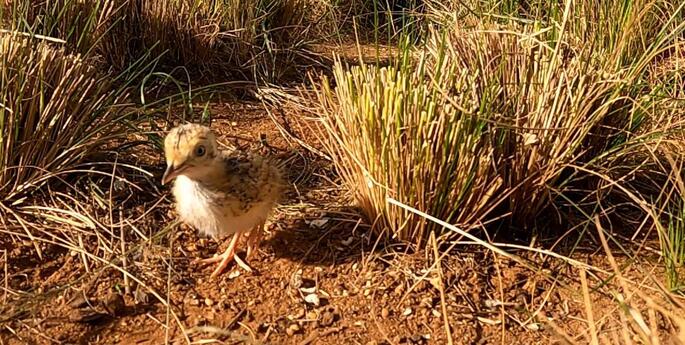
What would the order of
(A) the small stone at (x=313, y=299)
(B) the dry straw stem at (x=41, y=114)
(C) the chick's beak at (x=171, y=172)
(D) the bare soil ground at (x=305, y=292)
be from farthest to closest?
1. (B) the dry straw stem at (x=41, y=114)
2. (A) the small stone at (x=313, y=299)
3. (D) the bare soil ground at (x=305, y=292)
4. (C) the chick's beak at (x=171, y=172)

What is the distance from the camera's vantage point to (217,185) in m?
2.51

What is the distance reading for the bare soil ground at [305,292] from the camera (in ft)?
7.92

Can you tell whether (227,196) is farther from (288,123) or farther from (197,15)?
(197,15)

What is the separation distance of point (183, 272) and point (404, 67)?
1021 mm

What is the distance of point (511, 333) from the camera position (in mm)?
2449

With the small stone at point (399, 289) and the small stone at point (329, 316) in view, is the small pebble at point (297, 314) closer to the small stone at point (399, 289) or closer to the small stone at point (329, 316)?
the small stone at point (329, 316)

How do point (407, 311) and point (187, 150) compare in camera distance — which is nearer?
point (187, 150)

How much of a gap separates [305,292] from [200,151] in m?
0.60

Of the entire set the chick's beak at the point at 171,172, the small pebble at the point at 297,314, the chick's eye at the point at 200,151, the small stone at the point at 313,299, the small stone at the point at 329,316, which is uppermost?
the chick's eye at the point at 200,151

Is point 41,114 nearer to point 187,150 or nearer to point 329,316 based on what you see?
point 187,150

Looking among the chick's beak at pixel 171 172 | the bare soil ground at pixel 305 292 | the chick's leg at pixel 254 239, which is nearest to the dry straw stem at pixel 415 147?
the bare soil ground at pixel 305 292

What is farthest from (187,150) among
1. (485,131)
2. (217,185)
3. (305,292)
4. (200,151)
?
(485,131)

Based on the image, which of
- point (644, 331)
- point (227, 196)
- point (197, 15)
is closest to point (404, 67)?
point (227, 196)

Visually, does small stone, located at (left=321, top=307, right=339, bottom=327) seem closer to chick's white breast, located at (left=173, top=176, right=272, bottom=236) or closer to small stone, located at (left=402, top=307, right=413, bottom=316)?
small stone, located at (left=402, top=307, right=413, bottom=316)
